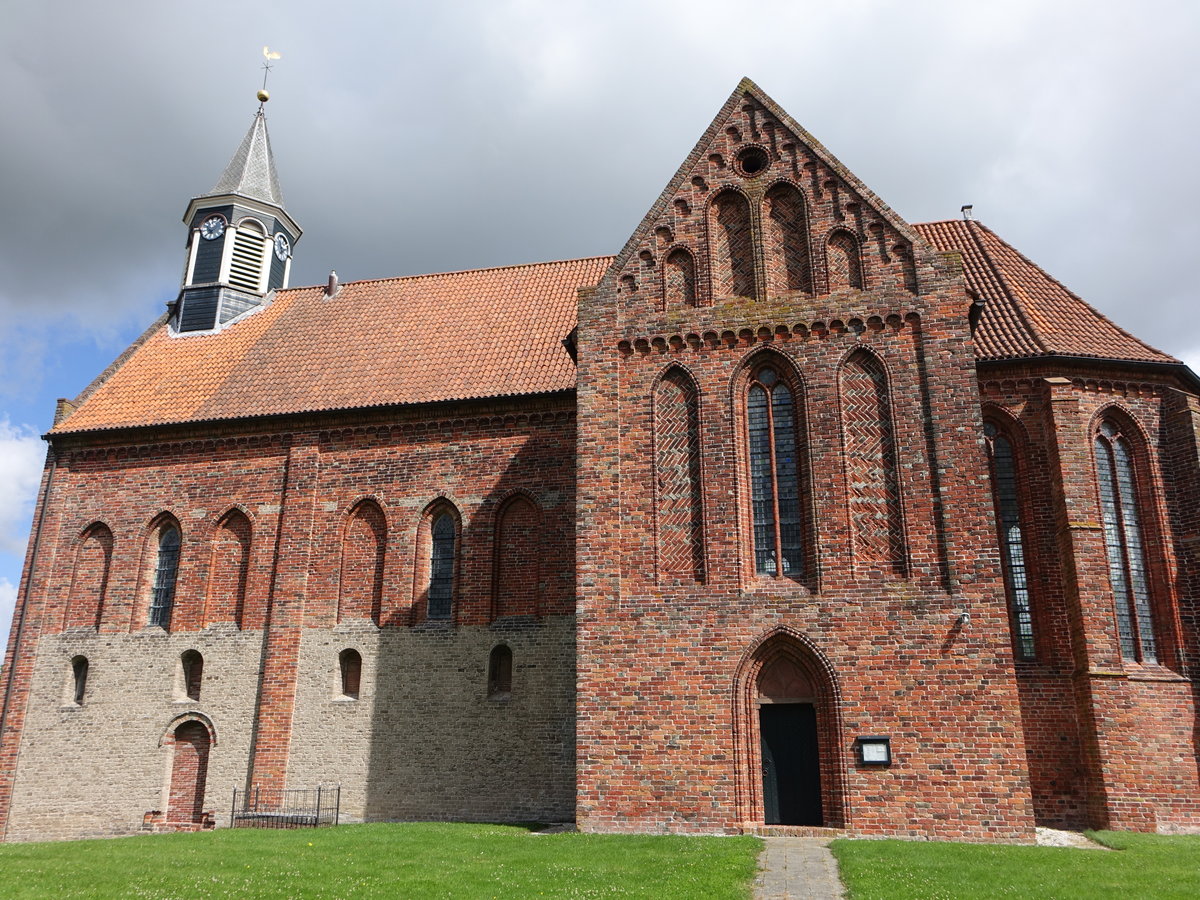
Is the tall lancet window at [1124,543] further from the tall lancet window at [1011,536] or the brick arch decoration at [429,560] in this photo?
the brick arch decoration at [429,560]

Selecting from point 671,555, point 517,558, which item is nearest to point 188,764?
point 517,558

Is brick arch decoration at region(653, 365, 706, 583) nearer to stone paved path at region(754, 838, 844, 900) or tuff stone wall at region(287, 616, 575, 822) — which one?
tuff stone wall at region(287, 616, 575, 822)

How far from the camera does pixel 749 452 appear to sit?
1616 centimetres

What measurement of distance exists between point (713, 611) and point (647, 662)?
1.36 metres

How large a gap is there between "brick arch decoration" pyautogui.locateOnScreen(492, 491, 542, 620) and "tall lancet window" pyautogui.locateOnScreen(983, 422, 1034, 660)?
30.0 feet

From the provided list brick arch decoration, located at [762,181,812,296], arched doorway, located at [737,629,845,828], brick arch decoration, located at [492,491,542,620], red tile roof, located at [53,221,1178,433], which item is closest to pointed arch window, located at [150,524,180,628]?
red tile roof, located at [53,221,1178,433]

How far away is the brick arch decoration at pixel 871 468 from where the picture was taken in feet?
48.8

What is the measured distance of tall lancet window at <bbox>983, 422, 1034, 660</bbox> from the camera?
1694 centimetres

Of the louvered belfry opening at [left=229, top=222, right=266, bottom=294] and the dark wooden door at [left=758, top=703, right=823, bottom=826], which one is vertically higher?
the louvered belfry opening at [left=229, top=222, right=266, bottom=294]

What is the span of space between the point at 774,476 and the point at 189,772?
46.0 ft

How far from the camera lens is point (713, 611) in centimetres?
1503

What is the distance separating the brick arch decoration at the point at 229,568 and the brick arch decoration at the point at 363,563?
232 centimetres

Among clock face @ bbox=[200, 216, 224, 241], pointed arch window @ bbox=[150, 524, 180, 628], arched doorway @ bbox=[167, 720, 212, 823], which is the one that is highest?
clock face @ bbox=[200, 216, 224, 241]

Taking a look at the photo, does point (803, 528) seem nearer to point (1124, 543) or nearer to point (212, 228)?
point (1124, 543)
